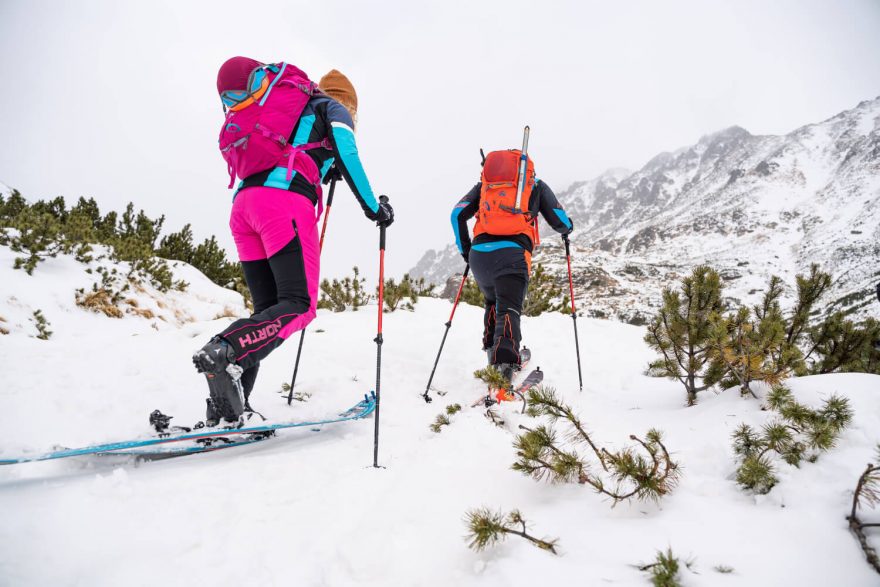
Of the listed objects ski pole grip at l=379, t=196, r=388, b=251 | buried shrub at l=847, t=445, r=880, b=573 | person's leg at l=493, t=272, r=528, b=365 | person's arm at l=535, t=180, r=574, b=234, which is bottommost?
buried shrub at l=847, t=445, r=880, b=573

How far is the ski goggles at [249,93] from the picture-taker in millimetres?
2381

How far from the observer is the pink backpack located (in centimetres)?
243

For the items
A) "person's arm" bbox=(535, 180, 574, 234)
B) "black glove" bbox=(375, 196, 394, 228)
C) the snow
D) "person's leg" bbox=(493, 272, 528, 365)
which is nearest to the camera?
the snow

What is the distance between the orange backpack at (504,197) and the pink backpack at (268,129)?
1813 millimetres

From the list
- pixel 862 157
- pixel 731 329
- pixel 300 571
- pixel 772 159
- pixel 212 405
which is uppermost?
pixel 772 159

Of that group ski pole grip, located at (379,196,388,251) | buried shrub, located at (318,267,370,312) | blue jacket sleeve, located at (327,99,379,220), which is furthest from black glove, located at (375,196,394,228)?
buried shrub, located at (318,267,370,312)

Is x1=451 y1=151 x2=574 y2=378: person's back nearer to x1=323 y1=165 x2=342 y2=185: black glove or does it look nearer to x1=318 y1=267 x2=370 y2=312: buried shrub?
x1=323 y1=165 x2=342 y2=185: black glove

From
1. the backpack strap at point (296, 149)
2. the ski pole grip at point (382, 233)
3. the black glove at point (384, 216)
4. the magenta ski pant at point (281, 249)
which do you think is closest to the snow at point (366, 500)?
the magenta ski pant at point (281, 249)

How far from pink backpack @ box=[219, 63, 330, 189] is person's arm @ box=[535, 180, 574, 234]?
242 cm

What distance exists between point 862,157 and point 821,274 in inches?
2661

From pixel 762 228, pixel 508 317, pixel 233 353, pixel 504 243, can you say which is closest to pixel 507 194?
pixel 504 243

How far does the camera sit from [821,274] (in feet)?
9.78

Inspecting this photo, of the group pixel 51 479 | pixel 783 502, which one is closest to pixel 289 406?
pixel 51 479

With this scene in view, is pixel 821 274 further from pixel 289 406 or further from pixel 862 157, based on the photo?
pixel 862 157
